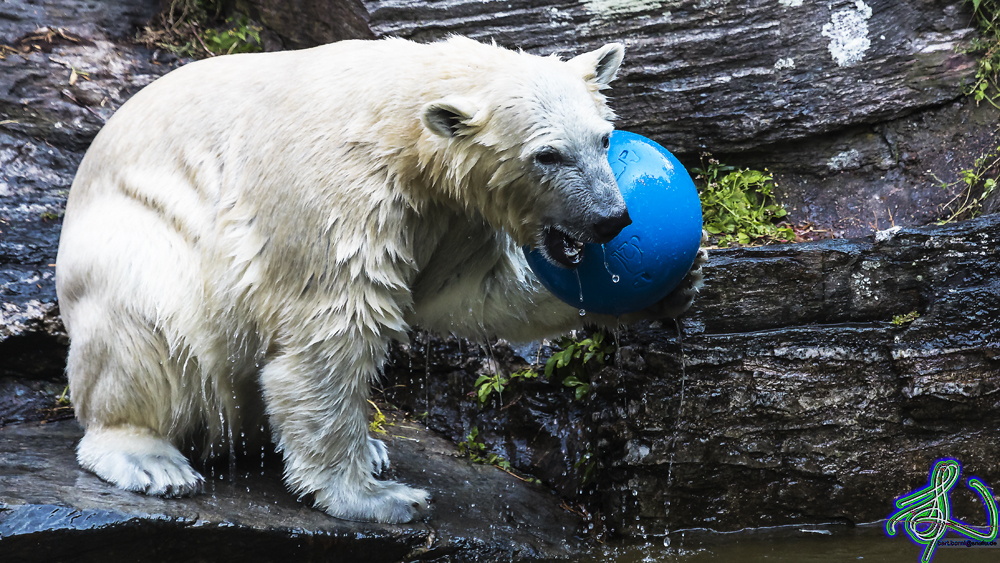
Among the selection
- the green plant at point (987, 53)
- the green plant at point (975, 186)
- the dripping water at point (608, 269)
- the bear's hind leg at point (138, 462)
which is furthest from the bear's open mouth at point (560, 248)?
the green plant at point (987, 53)

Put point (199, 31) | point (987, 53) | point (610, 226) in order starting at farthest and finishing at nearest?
Result: point (199, 31)
point (987, 53)
point (610, 226)

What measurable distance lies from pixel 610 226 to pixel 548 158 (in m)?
0.37

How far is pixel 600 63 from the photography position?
3.65m

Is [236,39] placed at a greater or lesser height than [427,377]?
greater

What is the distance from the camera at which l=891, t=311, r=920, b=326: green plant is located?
4.07 metres

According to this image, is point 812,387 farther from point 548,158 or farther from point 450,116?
point 450,116

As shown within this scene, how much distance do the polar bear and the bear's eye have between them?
1cm

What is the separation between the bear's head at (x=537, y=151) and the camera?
3.19 metres

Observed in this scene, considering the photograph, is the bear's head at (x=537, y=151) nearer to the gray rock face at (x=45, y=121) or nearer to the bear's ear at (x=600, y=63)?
the bear's ear at (x=600, y=63)

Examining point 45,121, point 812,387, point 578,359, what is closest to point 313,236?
point 578,359

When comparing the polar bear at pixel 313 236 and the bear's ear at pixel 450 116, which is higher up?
the bear's ear at pixel 450 116

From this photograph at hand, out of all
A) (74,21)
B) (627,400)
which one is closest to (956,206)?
(627,400)

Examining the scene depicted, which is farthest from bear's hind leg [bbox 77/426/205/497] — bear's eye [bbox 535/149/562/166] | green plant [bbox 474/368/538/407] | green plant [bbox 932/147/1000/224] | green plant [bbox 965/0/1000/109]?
green plant [bbox 965/0/1000/109]

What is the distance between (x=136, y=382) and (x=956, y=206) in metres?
4.87
